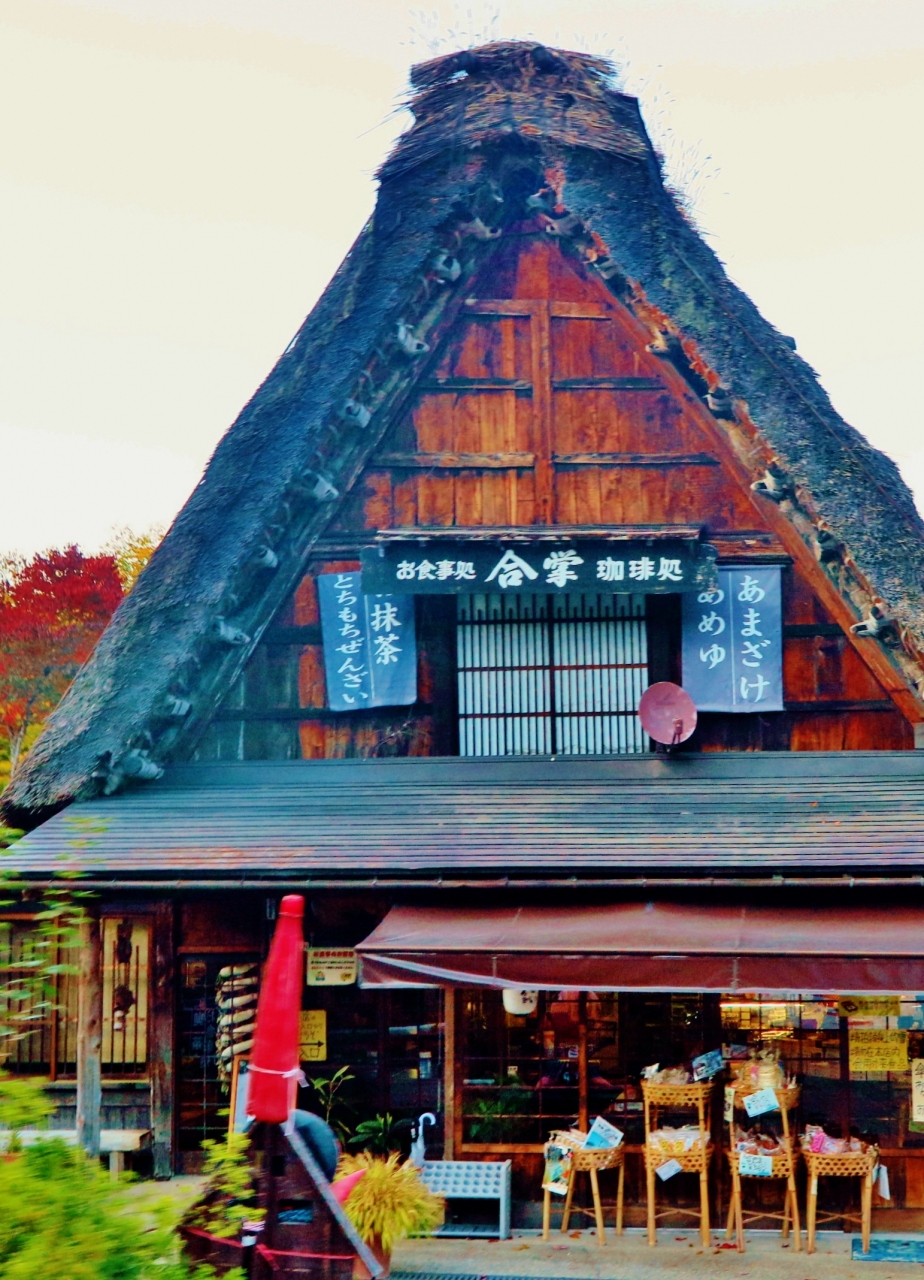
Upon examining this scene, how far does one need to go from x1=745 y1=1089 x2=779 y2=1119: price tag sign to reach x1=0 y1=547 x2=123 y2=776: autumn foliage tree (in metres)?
20.6

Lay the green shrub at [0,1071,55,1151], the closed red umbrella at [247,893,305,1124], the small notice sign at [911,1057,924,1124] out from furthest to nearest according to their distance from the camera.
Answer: the small notice sign at [911,1057,924,1124]
the closed red umbrella at [247,893,305,1124]
the green shrub at [0,1071,55,1151]

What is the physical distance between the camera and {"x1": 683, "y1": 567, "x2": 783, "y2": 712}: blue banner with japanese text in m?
10.0

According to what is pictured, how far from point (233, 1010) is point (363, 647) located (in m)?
3.03

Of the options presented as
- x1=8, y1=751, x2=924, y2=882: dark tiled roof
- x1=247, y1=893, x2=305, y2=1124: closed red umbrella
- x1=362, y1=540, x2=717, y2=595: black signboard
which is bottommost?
x1=247, y1=893, x2=305, y2=1124: closed red umbrella

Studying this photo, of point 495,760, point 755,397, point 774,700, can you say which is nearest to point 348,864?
point 495,760

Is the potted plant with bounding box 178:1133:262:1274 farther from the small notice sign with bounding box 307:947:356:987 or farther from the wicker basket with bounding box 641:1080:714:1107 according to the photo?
the small notice sign with bounding box 307:947:356:987

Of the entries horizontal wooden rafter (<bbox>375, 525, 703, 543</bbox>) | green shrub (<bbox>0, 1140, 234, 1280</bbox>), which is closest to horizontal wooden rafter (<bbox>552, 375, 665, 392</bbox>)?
horizontal wooden rafter (<bbox>375, 525, 703, 543</bbox>)

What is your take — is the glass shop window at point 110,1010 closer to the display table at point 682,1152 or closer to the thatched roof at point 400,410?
the thatched roof at point 400,410

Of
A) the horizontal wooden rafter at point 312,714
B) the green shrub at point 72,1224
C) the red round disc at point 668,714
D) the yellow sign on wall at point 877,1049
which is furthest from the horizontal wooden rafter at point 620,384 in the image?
the green shrub at point 72,1224

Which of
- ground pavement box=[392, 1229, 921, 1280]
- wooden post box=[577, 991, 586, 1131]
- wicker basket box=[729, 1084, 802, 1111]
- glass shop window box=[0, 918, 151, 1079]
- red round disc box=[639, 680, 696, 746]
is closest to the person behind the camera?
ground pavement box=[392, 1229, 921, 1280]

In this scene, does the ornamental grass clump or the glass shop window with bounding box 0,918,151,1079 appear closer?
the ornamental grass clump

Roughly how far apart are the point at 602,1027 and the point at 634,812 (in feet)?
5.34

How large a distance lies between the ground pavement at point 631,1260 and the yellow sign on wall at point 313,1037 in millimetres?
1617

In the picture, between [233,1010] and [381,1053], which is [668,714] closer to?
[381,1053]
